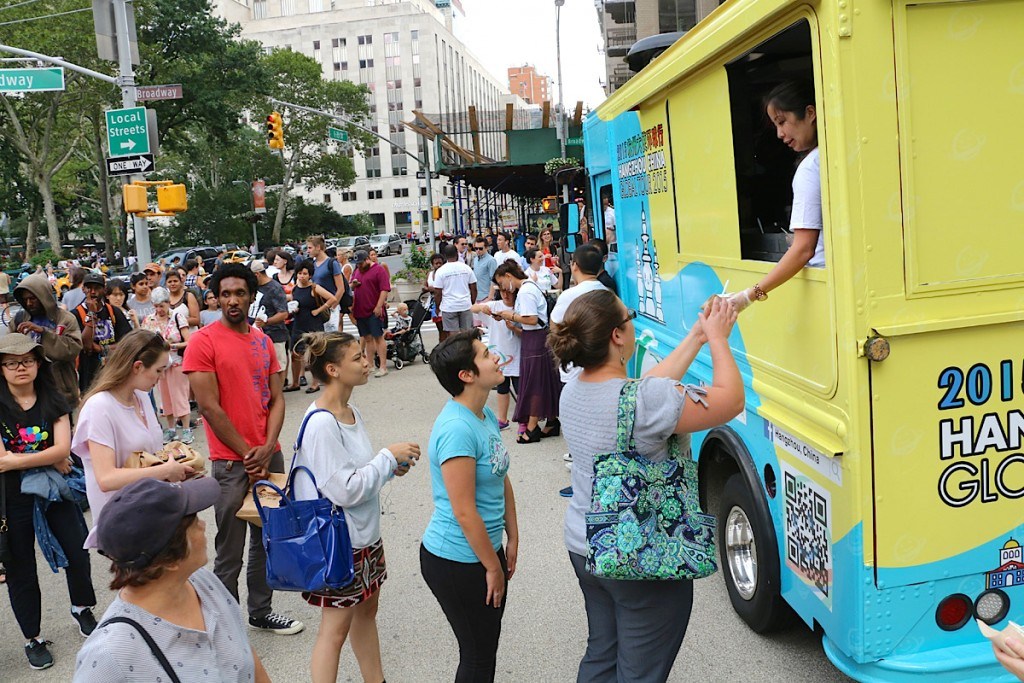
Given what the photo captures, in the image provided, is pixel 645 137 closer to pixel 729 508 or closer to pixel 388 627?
pixel 729 508

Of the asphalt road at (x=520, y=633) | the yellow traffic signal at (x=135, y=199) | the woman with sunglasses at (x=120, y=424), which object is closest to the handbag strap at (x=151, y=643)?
the woman with sunglasses at (x=120, y=424)

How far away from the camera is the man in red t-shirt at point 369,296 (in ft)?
39.2

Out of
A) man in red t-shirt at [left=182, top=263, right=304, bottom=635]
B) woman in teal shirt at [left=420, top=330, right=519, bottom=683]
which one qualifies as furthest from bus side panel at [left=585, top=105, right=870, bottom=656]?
man in red t-shirt at [left=182, top=263, right=304, bottom=635]

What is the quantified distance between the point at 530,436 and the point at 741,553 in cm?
442

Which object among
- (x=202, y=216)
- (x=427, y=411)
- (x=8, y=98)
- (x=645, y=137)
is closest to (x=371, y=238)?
(x=202, y=216)

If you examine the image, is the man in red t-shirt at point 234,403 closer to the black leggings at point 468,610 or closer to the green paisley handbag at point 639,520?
the black leggings at point 468,610

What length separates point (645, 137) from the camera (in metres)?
5.37

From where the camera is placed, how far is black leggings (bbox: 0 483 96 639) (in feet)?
14.6

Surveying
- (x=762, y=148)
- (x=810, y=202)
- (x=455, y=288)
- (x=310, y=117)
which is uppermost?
(x=310, y=117)

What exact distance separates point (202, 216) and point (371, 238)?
40.9 feet

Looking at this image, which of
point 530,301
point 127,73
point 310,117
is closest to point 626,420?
point 530,301

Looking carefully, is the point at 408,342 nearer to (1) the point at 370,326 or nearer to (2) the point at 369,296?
(1) the point at 370,326

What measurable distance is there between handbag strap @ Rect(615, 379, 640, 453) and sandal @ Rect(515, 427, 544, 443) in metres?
5.87

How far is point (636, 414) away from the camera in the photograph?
2.66 metres
